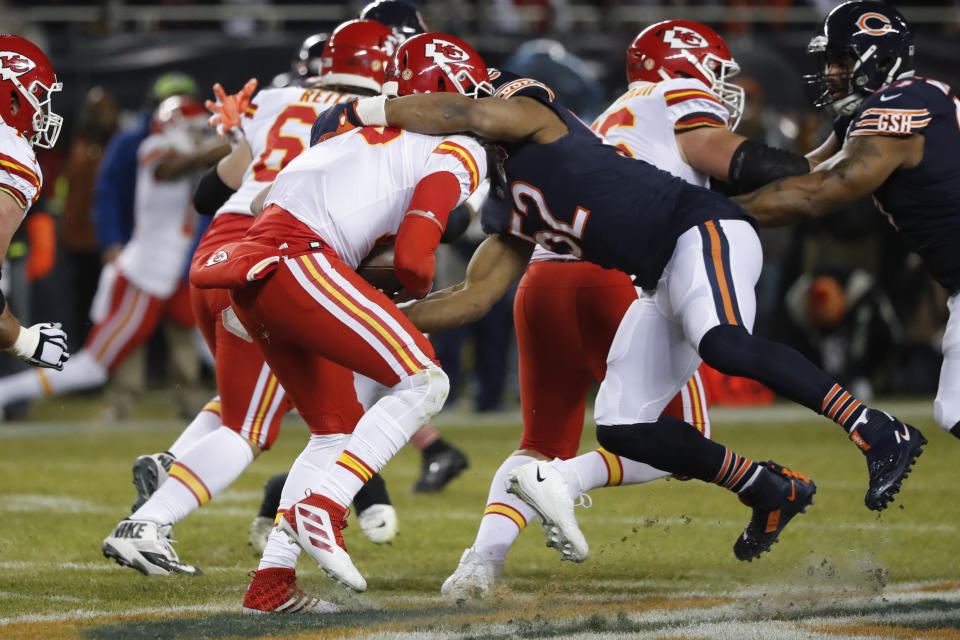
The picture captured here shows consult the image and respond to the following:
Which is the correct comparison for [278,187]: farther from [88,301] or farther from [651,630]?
[88,301]

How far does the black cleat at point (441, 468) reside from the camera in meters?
6.58

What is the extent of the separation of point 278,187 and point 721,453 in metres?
1.50

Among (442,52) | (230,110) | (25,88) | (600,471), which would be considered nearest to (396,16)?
(230,110)

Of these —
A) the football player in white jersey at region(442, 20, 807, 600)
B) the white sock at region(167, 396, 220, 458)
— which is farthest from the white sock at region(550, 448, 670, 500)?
the white sock at region(167, 396, 220, 458)

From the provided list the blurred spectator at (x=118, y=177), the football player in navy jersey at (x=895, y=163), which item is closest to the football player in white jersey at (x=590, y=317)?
the football player in navy jersey at (x=895, y=163)

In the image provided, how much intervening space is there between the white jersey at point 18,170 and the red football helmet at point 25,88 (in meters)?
0.15

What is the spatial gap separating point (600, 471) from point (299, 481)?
94 centimetres

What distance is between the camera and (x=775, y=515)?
4.27 m

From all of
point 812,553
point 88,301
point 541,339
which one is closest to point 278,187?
point 541,339

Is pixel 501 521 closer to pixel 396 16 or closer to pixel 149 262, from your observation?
pixel 396 16

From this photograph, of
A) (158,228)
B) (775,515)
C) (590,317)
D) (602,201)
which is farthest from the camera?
(158,228)

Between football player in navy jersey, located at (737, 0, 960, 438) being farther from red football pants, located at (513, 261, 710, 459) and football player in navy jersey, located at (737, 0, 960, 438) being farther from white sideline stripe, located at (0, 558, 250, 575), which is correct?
white sideline stripe, located at (0, 558, 250, 575)

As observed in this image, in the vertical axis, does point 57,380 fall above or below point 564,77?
below

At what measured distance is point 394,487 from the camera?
6930mm
